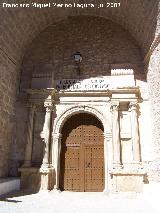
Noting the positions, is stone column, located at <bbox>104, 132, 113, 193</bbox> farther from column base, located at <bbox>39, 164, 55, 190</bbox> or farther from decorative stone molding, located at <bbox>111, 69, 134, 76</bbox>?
decorative stone molding, located at <bbox>111, 69, 134, 76</bbox>

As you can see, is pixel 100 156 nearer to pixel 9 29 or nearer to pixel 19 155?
pixel 19 155

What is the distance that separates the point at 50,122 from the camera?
7.00 m

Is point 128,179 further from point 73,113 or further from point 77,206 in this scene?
point 73,113

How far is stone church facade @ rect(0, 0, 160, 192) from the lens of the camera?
6488 millimetres

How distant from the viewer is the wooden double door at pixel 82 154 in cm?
682

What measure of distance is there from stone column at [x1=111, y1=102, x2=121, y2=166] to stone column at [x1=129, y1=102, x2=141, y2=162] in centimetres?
40

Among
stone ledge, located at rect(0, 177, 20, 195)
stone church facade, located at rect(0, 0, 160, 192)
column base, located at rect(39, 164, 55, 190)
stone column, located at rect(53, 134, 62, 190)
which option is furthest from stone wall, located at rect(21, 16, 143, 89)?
stone ledge, located at rect(0, 177, 20, 195)

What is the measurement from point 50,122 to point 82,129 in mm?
987

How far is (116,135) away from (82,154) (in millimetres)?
1158

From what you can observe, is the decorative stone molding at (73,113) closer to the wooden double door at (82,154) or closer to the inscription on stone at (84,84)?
the wooden double door at (82,154)

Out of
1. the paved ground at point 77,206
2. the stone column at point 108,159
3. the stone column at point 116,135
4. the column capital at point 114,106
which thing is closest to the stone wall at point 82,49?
the column capital at point 114,106

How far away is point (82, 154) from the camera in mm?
7004

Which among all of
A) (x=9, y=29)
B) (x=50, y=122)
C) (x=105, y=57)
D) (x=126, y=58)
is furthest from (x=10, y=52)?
(x=126, y=58)

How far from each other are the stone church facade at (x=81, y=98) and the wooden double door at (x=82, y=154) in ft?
0.09
